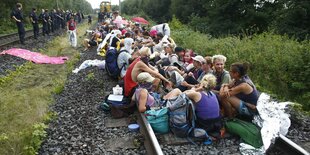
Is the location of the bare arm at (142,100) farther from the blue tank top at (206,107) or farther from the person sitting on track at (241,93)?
the person sitting on track at (241,93)

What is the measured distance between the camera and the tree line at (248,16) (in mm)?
16969

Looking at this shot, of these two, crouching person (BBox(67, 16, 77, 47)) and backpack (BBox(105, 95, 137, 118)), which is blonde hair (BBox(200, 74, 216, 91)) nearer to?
backpack (BBox(105, 95, 137, 118))

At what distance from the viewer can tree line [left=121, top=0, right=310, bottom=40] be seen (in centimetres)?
1697

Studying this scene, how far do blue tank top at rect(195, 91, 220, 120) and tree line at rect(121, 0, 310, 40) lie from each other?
7.31 metres

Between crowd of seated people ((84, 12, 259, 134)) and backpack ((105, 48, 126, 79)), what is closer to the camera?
crowd of seated people ((84, 12, 259, 134))

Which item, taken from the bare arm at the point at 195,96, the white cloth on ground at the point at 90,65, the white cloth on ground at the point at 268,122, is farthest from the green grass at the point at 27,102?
the white cloth on ground at the point at 268,122

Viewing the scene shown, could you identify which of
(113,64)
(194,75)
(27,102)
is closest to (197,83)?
(194,75)

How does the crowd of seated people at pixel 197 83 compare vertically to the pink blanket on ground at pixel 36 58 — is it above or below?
above

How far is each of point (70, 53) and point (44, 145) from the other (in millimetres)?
10641

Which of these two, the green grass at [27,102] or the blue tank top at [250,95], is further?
the blue tank top at [250,95]

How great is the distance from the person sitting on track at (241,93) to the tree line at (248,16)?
6.72 meters

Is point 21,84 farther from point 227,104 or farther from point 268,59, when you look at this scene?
point 268,59

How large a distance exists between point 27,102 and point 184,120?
3952 mm

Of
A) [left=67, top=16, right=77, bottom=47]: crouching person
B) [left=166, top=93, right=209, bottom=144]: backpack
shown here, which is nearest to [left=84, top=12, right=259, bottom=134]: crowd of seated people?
[left=166, top=93, right=209, bottom=144]: backpack
